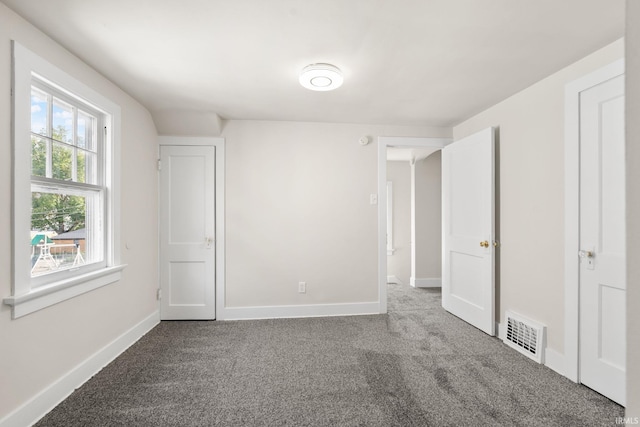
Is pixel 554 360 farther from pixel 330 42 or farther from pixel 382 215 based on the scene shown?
pixel 330 42

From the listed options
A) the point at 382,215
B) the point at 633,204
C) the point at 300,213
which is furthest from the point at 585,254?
the point at 300,213

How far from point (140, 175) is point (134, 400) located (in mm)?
1995

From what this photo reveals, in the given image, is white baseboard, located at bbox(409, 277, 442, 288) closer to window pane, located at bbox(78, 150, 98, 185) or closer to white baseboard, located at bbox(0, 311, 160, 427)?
white baseboard, located at bbox(0, 311, 160, 427)

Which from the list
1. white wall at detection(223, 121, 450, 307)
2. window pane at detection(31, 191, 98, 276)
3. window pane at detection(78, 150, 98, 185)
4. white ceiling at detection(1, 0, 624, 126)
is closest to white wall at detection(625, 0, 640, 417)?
white ceiling at detection(1, 0, 624, 126)

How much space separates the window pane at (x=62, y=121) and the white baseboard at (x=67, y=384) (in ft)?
5.26

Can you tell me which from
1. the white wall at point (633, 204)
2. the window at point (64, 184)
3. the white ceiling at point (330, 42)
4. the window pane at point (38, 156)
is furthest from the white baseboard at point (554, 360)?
the window pane at point (38, 156)

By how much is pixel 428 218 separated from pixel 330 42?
13.0 ft

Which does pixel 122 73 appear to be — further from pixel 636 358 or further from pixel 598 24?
pixel 598 24

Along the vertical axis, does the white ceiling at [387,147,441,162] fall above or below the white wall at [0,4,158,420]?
above

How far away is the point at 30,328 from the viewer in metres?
1.73

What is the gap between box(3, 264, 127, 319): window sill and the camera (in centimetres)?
163

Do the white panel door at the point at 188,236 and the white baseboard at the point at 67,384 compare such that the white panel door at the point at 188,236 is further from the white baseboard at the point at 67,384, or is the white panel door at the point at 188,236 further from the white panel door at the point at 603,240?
the white panel door at the point at 603,240

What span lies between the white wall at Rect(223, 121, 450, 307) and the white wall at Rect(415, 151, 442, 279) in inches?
70.1

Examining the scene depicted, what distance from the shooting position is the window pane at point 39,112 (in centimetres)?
184
